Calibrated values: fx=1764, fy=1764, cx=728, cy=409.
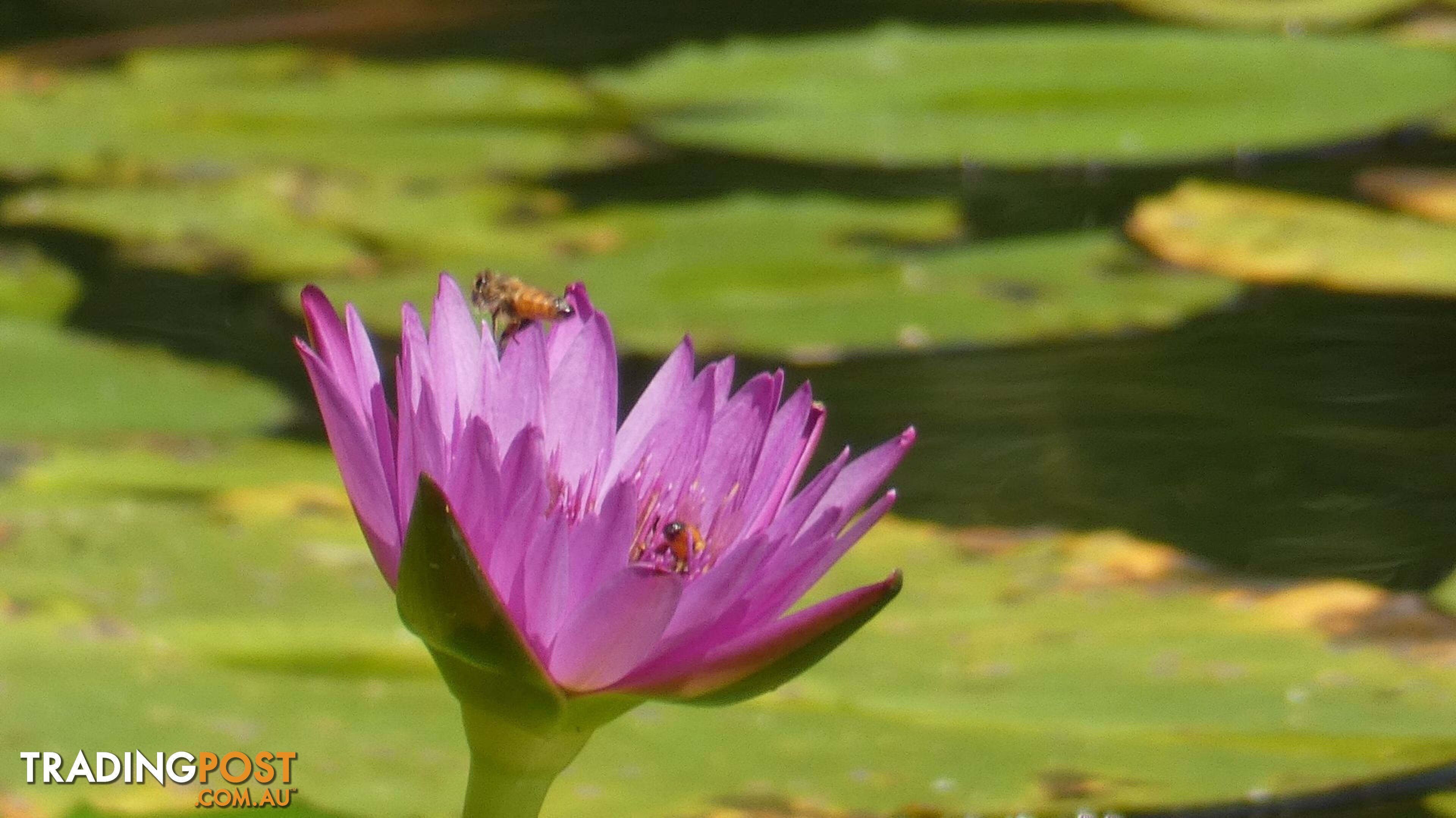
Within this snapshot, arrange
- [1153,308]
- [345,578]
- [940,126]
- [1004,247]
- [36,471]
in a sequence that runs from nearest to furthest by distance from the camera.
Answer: [345,578] < [36,471] < [1153,308] < [1004,247] < [940,126]

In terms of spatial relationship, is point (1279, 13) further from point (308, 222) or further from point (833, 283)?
point (308, 222)

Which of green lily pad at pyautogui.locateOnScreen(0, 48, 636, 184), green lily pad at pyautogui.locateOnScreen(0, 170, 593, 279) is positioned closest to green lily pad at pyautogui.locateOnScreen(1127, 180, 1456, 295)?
green lily pad at pyautogui.locateOnScreen(0, 170, 593, 279)

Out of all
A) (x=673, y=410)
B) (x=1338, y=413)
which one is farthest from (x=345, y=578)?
(x=1338, y=413)

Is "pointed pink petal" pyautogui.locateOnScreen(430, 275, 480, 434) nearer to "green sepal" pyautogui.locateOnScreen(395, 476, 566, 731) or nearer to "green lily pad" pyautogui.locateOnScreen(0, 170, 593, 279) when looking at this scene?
"green sepal" pyautogui.locateOnScreen(395, 476, 566, 731)

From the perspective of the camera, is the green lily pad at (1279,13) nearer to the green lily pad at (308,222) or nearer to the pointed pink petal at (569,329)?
the green lily pad at (308,222)

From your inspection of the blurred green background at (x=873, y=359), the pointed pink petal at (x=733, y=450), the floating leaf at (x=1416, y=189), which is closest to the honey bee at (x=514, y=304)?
the pointed pink petal at (x=733, y=450)

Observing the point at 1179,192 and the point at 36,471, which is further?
the point at 1179,192

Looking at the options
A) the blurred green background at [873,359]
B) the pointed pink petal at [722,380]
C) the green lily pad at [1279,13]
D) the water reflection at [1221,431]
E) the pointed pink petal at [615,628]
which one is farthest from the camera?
the green lily pad at [1279,13]

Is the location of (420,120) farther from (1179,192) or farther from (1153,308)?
(1153,308)
